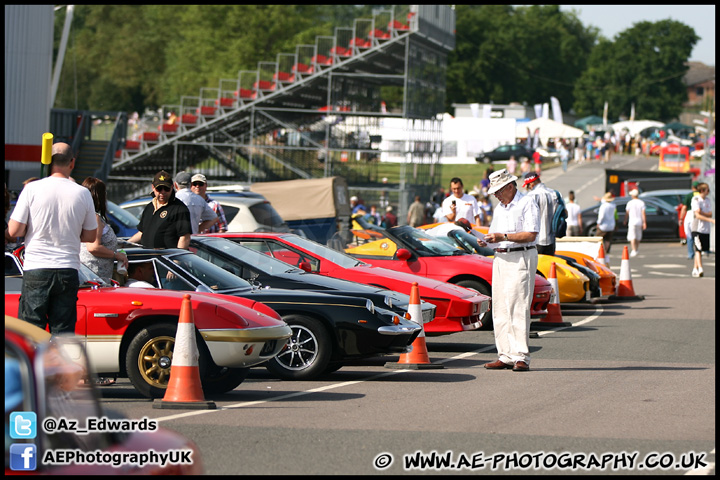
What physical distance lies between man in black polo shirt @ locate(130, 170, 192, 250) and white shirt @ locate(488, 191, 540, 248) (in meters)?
3.27

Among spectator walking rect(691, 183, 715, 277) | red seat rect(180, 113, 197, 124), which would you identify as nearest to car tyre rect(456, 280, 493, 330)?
spectator walking rect(691, 183, 715, 277)

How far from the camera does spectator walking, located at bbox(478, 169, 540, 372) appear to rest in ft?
34.6

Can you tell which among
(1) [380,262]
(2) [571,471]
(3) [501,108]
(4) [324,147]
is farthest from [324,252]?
(3) [501,108]

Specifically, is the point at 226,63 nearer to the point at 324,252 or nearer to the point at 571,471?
the point at 324,252

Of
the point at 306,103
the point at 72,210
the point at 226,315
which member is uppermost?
the point at 306,103

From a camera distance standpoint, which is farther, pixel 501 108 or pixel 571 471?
pixel 501 108

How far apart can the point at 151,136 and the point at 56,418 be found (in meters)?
38.5

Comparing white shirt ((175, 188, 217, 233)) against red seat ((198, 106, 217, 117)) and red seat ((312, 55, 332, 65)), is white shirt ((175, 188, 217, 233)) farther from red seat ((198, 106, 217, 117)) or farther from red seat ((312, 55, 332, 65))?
red seat ((198, 106, 217, 117))

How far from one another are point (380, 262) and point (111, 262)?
19.1 ft

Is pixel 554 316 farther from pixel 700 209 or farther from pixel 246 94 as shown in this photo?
pixel 246 94

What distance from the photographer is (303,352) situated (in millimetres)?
9938

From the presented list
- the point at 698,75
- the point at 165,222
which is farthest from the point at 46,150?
the point at 698,75

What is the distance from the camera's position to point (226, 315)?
8.49m

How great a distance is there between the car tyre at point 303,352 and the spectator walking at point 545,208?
19.2 ft
